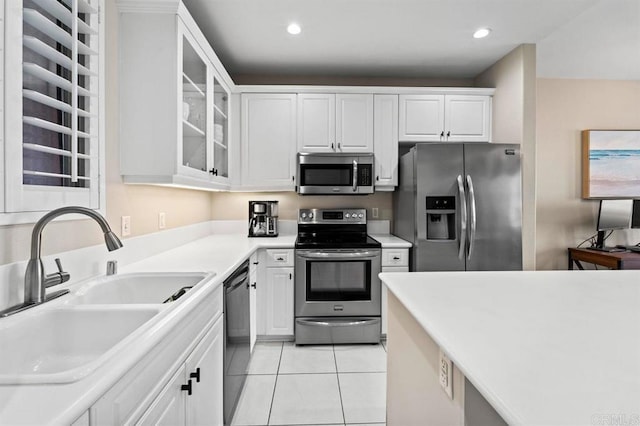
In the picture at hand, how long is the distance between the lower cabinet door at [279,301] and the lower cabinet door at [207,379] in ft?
4.00

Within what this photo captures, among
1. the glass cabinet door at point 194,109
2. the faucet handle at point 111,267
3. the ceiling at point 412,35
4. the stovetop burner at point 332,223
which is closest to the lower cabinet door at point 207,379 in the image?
the faucet handle at point 111,267

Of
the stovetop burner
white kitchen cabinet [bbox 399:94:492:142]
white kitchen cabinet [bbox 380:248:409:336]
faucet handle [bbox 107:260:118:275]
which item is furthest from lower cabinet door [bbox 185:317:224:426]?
white kitchen cabinet [bbox 399:94:492:142]

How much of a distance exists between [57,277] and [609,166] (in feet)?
17.1

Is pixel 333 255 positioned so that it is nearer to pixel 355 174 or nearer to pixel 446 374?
pixel 355 174

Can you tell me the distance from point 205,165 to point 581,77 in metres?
4.38

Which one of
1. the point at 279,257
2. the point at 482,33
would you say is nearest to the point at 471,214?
the point at 482,33

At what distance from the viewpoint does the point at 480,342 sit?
793 mm

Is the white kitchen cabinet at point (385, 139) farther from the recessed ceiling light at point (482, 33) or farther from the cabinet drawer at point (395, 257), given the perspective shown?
the recessed ceiling light at point (482, 33)

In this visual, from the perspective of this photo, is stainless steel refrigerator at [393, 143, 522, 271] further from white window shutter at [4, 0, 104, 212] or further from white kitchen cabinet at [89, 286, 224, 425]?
white window shutter at [4, 0, 104, 212]

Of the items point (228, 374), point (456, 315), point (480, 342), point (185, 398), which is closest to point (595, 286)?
point (456, 315)

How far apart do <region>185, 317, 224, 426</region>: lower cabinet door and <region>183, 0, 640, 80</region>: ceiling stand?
84.8 inches

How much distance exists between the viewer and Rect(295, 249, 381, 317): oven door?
2.90 meters

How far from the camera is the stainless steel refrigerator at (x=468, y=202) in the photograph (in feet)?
9.18

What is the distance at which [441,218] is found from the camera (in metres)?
2.88
